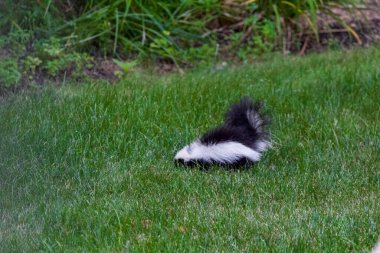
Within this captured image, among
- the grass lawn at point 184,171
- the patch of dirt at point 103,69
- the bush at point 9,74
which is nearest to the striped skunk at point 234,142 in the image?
the grass lawn at point 184,171

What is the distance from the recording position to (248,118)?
5.63 m

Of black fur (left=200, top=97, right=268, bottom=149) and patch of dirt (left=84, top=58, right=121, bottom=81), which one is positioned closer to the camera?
black fur (left=200, top=97, right=268, bottom=149)

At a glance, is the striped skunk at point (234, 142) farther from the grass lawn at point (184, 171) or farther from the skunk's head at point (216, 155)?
the grass lawn at point (184, 171)

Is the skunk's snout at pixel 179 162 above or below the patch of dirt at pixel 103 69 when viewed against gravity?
above

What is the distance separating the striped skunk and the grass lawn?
11cm

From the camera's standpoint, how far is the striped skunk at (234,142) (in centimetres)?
535

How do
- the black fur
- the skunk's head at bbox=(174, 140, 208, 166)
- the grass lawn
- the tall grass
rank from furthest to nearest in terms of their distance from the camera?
the tall grass, the black fur, the skunk's head at bbox=(174, 140, 208, 166), the grass lawn

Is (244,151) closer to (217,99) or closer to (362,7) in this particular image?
(217,99)

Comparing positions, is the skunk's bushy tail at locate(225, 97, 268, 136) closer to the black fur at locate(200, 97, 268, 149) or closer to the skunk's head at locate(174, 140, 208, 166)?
the black fur at locate(200, 97, 268, 149)

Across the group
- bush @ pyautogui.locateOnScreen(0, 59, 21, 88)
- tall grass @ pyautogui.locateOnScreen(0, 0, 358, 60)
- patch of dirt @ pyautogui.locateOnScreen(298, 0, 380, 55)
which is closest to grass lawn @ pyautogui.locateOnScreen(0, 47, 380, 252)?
bush @ pyautogui.locateOnScreen(0, 59, 21, 88)

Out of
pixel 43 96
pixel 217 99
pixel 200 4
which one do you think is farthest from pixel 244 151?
pixel 200 4

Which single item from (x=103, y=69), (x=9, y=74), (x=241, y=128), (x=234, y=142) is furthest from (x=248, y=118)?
(x=103, y=69)

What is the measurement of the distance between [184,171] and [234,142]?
443 mm

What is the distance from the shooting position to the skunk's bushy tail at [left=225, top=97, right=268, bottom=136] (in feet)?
18.4
